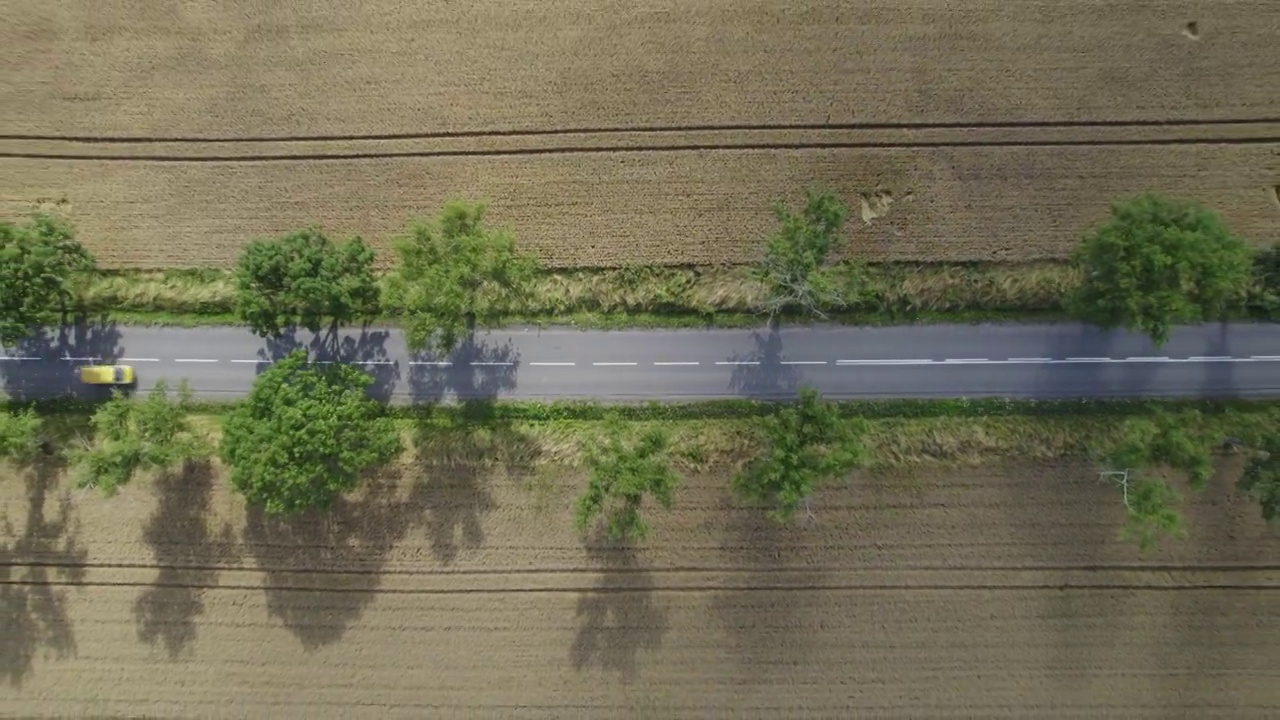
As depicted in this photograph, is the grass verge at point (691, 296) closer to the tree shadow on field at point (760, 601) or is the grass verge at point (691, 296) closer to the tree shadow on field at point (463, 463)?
the tree shadow on field at point (463, 463)

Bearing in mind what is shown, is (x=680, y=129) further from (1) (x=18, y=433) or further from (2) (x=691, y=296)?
(1) (x=18, y=433)

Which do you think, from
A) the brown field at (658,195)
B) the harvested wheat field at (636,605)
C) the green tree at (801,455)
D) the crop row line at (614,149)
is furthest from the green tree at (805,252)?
the harvested wheat field at (636,605)

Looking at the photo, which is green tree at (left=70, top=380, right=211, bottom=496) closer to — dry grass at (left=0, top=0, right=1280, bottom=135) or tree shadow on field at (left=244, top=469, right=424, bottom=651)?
tree shadow on field at (left=244, top=469, right=424, bottom=651)

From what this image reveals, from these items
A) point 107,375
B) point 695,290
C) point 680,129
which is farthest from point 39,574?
point 680,129

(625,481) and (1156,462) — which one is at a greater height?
(1156,462)

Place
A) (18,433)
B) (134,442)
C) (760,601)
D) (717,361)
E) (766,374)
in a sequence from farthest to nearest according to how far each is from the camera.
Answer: (717,361) < (766,374) < (760,601) < (18,433) < (134,442)

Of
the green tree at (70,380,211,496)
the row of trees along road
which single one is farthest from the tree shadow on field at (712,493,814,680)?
the green tree at (70,380,211,496)
